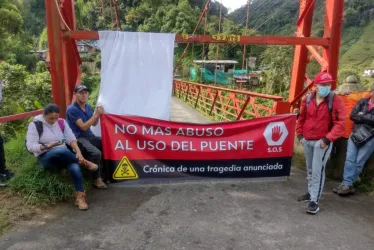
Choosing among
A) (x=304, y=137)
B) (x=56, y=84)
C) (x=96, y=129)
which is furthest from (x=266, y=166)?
(x=56, y=84)

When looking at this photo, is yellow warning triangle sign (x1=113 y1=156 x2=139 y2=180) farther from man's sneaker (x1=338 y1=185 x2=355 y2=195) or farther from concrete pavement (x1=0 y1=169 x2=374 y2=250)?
man's sneaker (x1=338 y1=185 x2=355 y2=195)

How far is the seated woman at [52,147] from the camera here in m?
3.75

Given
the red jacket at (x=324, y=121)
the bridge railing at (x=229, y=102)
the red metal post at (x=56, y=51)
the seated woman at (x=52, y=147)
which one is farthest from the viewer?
the bridge railing at (x=229, y=102)

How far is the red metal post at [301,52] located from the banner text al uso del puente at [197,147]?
A: 5.07 ft

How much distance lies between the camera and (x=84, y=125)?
14.2ft

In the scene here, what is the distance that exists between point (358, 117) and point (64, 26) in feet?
14.0

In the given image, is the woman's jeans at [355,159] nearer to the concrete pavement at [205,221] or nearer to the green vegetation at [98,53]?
the concrete pavement at [205,221]

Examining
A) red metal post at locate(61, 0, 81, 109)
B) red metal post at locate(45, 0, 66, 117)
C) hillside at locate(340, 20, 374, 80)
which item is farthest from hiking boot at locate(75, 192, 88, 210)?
hillside at locate(340, 20, 374, 80)

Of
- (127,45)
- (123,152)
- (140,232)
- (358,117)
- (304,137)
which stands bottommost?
(140,232)

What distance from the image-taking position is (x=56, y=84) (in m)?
4.71

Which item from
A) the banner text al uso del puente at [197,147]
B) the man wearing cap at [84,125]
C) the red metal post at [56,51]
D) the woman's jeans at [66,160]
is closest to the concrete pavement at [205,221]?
the banner text al uso del puente at [197,147]

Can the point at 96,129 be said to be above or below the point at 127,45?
below

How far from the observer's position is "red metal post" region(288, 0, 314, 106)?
566 cm

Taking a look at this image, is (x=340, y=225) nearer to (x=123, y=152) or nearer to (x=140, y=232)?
(x=140, y=232)
